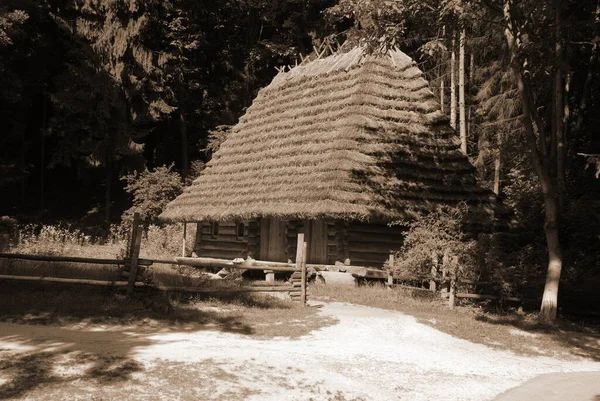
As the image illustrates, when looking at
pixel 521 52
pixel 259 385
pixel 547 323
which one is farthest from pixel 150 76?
pixel 259 385

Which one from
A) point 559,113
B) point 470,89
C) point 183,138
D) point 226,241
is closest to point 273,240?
point 226,241

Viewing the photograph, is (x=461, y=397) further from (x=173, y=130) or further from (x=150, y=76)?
(x=173, y=130)

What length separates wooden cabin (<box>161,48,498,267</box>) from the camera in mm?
22234

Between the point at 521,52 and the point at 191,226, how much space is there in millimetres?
22697

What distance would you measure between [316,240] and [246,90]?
20.7m

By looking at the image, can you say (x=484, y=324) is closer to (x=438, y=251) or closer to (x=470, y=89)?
(x=438, y=251)

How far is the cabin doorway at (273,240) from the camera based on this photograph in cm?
2588

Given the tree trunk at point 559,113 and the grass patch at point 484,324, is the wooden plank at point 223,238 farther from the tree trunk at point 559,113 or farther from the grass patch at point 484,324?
the tree trunk at point 559,113

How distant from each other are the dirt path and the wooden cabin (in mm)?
8665

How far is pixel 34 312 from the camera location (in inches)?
519

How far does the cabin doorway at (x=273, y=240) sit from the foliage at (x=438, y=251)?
6.26m

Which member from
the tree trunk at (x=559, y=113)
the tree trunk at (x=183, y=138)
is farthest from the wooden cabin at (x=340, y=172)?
the tree trunk at (x=183, y=138)

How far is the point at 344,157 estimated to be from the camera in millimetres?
22547

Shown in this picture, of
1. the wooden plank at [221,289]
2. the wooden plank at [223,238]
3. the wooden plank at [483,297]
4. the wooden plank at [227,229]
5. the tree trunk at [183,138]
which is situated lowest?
the wooden plank at [483,297]
